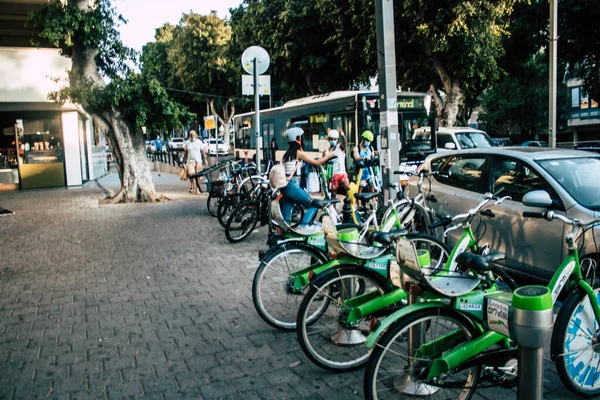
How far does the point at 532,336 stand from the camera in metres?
2.26

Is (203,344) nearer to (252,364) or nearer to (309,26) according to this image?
(252,364)

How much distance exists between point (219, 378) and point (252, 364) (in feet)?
1.01

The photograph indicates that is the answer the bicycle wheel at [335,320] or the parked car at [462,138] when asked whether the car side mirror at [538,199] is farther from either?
the parked car at [462,138]

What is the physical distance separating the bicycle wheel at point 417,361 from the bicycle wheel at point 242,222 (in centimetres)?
575

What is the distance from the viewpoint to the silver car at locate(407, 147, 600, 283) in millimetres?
5449

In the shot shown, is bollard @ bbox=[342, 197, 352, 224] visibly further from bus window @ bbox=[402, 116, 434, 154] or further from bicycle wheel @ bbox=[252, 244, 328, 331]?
bus window @ bbox=[402, 116, 434, 154]

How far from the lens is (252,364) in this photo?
→ 4125mm

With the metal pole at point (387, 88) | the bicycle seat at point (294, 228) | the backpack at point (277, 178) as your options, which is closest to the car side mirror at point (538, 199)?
the bicycle seat at point (294, 228)

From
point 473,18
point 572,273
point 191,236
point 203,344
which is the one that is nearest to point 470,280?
point 572,273

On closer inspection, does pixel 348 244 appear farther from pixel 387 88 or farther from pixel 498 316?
pixel 387 88

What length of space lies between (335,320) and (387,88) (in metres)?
4.52

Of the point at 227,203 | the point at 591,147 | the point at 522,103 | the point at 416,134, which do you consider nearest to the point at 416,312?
the point at 227,203

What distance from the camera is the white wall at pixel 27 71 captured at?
1739 centimetres

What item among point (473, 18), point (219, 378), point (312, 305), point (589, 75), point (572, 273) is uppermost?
point (473, 18)
